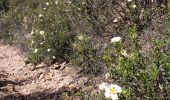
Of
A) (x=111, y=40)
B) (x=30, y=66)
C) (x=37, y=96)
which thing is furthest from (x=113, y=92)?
(x=30, y=66)

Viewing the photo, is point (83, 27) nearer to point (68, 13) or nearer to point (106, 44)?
point (68, 13)

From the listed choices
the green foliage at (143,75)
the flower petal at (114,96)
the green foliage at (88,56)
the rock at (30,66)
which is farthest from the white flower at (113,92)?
the rock at (30,66)

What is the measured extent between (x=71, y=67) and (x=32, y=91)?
95cm

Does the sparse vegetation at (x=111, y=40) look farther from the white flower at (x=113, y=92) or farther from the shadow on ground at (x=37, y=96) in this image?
the shadow on ground at (x=37, y=96)

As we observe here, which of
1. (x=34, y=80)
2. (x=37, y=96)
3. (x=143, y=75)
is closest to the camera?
(x=143, y=75)

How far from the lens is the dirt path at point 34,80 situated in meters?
6.92

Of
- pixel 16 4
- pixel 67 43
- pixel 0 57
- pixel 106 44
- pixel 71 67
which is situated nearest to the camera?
pixel 106 44

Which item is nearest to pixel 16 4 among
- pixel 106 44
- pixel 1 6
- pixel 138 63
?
pixel 1 6

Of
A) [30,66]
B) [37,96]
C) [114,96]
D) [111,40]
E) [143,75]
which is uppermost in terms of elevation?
[30,66]

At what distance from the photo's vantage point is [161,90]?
3783 mm

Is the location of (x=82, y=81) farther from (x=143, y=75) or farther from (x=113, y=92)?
(x=113, y=92)

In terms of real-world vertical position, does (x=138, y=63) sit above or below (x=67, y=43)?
below

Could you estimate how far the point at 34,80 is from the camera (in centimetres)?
790

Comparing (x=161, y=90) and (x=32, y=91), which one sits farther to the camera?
(x=32, y=91)
